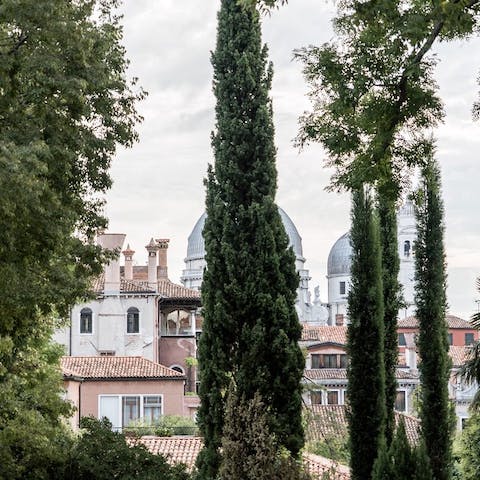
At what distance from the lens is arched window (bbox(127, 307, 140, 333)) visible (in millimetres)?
57219

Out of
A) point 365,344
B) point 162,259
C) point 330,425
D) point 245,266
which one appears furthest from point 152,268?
point 245,266

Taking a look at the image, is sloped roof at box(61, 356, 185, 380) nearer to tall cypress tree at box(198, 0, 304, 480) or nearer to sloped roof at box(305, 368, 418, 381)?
sloped roof at box(305, 368, 418, 381)

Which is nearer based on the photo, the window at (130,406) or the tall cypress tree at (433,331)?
the tall cypress tree at (433,331)

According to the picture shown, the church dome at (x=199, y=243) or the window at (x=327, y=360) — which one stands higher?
the church dome at (x=199, y=243)

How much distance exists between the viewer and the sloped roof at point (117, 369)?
145 feet

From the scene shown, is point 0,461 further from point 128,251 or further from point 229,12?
Answer: point 128,251

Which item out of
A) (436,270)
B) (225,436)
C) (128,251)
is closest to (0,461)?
(225,436)

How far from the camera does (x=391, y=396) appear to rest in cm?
2761

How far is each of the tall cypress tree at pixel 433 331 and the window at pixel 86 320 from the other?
3053 cm

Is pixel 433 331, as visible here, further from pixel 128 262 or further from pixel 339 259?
pixel 339 259

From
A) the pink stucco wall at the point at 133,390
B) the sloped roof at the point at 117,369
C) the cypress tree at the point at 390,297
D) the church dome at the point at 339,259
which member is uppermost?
the church dome at the point at 339,259

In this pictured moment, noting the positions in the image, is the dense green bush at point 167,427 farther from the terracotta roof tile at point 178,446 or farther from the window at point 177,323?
the window at point 177,323

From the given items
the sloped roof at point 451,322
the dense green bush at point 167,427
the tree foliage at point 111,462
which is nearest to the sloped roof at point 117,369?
the dense green bush at point 167,427

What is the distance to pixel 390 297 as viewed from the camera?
28828 millimetres
